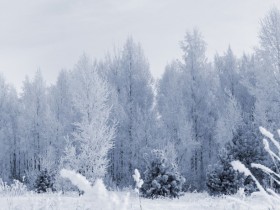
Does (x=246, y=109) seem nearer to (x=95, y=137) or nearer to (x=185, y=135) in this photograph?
(x=185, y=135)

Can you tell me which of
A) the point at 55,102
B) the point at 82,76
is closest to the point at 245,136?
the point at 82,76

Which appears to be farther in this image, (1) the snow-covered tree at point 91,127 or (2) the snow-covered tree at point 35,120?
(2) the snow-covered tree at point 35,120

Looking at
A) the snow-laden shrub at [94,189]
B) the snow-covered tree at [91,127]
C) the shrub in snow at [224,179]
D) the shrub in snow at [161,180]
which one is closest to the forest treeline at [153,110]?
the snow-covered tree at [91,127]

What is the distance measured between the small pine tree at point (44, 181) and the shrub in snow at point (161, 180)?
575 cm

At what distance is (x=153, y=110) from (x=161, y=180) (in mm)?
13600

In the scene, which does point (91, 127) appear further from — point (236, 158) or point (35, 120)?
point (35, 120)

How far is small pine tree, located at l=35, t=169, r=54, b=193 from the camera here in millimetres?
20859

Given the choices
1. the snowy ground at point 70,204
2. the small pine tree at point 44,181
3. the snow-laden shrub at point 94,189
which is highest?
the snow-laden shrub at point 94,189

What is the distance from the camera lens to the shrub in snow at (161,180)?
1670cm

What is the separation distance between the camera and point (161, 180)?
16906mm

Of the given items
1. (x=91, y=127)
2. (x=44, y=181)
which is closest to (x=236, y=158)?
(x=91, y=127)

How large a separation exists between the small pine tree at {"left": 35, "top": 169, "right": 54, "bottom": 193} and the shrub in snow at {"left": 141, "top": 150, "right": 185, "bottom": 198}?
5.75 m

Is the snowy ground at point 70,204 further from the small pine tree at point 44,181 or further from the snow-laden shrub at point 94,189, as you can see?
the small pine tree at point 44,181

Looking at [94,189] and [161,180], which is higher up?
[94,189]
